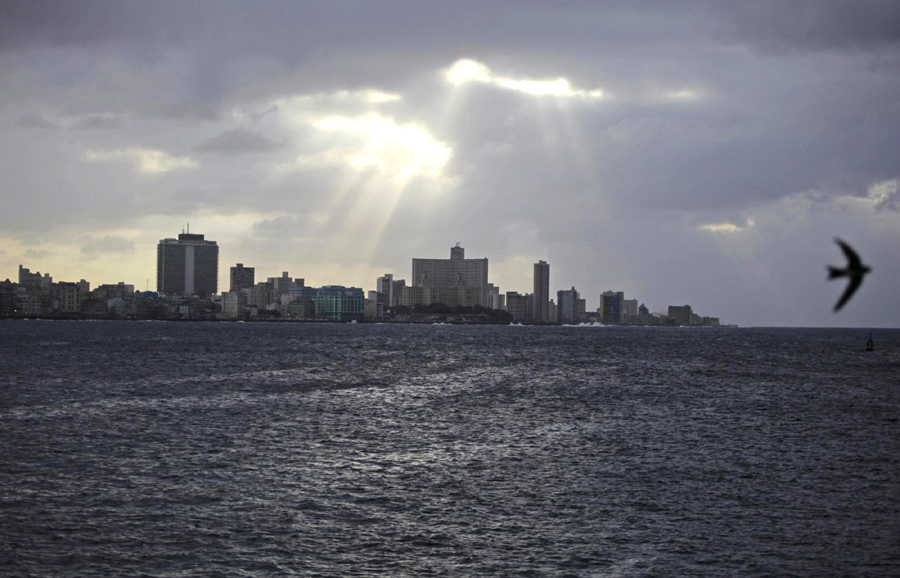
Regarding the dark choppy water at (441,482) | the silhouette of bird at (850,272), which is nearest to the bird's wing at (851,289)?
the silhouette of bird at (850,272)

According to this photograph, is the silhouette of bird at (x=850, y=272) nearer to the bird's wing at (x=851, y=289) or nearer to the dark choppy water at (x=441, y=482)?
the bird's wing at (x=851, y=289)

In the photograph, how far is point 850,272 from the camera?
5438 millimetres

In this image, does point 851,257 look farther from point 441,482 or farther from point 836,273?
point 441,482

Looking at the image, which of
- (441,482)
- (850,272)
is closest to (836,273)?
(850,272)

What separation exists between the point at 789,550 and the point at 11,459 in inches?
1619

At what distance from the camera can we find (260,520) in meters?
35.1

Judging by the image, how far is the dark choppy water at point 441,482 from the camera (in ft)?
103

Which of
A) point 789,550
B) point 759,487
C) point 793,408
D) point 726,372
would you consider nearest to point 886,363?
point 726,372

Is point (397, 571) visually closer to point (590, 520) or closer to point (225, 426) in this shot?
point (590, 520)

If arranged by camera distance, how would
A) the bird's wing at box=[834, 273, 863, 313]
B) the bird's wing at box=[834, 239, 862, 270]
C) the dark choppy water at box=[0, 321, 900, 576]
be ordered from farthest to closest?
1. the dark choppy water at box=[0, 321, 900, 576]
2. the bird's wing at box=[834, 239, 862, 270]
3. the bird's wing at box=[834, 273, 863, 313]

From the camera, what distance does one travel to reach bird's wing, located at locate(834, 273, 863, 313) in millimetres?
5340

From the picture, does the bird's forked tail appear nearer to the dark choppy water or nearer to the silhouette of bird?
the silhouette of bird

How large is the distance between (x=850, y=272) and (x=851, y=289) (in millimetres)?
113

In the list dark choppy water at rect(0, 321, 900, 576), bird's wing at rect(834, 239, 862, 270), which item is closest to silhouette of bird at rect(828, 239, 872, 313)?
bird's wing at rect(834, 239, 862, 270)
